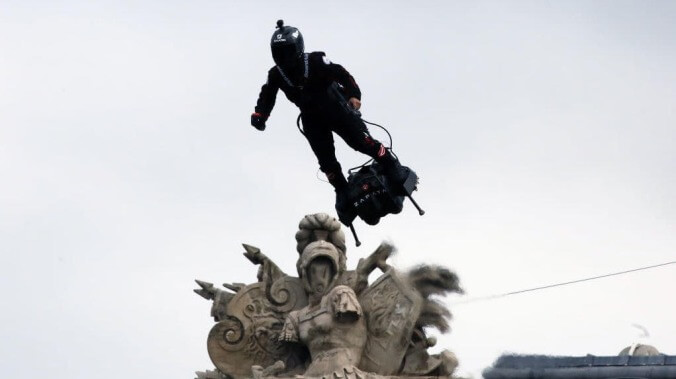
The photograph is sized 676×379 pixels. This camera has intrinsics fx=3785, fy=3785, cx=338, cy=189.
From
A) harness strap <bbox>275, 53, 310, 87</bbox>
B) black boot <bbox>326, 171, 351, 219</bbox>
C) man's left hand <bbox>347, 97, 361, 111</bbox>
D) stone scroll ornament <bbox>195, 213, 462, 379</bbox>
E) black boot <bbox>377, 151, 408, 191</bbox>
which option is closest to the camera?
man's left hand <bbox>347, 97, 361, 111</bbox>

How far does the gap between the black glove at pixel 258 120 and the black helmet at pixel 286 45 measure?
0.78 metres

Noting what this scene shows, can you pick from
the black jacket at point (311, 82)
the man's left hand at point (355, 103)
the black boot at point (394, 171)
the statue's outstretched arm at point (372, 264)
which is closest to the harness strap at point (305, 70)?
the black jacket at point (311, 82)

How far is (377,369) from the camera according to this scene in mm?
55594

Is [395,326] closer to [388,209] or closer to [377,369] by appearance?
[377,369]

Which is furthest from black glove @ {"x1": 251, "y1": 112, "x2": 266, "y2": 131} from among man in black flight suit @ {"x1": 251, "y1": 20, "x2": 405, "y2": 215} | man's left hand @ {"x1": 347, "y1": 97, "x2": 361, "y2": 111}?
man's left hand @ {"x1": 347, "y1": 97, "x2": 361, "y2": 111}

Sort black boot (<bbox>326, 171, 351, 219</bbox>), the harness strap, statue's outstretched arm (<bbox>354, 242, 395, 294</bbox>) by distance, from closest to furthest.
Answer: the harness strap, black boot (<bbox>326, 171, 351, 219</bbox>), statue's outstretched arm (<bbox>354, 242, 395, 294</bbox>)

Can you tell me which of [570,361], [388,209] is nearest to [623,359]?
[570,361]

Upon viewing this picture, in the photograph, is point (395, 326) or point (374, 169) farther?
point (395, 326)

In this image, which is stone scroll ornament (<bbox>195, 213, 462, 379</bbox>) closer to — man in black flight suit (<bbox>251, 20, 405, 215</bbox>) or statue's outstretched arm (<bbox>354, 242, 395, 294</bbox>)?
statue's outstretched arm (<bbox>354, 242, 395, 294</bbox>)

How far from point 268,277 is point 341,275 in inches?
48.2

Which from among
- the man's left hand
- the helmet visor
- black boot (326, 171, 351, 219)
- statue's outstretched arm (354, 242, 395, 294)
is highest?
statue's outstretched arm (354, 242, 395, 294)

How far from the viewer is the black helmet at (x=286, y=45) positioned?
50438 mm

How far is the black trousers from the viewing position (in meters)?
50.9

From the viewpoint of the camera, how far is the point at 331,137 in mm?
51531
